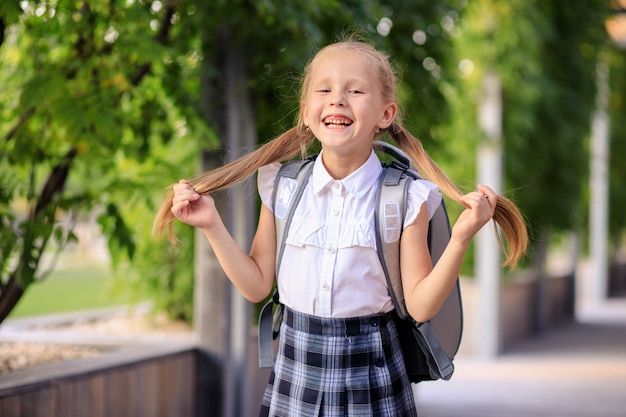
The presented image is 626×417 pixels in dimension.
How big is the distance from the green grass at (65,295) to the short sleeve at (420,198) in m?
7.20

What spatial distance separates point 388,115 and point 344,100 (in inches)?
5.9

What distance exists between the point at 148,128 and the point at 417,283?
2.54 m

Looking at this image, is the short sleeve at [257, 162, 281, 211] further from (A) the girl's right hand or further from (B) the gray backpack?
(A) the girl's right hand

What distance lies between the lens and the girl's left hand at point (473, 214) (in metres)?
1.75

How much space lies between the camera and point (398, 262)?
1956 mm

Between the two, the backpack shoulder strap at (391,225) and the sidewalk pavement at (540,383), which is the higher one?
the backpack shoulder strap at (391,225)

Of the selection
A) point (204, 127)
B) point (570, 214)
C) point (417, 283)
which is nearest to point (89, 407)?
point (204, 127)

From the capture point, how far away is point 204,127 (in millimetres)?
4020

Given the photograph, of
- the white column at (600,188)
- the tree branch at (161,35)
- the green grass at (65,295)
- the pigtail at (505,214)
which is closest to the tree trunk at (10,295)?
the tree branch at (161,35)

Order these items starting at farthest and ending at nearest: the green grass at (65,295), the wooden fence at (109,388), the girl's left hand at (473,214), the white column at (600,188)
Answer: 1. the white column at (600,188)
2. the green grass at (65,295)
3. the wooden fence at (109,388)
4. the girl's left hand at (473,214)

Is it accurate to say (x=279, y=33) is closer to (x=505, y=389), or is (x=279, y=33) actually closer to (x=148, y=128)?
(x=148, y=128)

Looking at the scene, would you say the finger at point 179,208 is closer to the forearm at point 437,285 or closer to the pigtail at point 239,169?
the pigtail at point 239,169

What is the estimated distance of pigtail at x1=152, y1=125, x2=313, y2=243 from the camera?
1974 mm

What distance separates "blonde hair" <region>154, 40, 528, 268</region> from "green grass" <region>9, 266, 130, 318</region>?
6.99 metres
